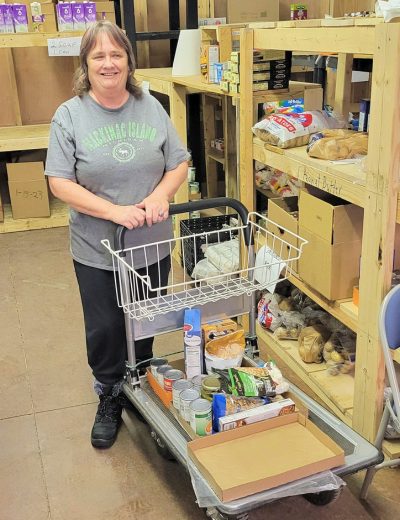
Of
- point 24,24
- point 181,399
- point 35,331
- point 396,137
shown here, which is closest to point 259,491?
point 181,399

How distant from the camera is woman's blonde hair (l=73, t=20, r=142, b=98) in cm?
210

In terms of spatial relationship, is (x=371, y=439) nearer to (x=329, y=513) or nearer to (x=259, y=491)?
(x=329, y=513)

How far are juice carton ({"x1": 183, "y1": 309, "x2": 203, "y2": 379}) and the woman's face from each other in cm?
82

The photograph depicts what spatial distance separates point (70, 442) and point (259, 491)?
103cm

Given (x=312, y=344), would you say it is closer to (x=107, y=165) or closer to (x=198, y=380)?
(x=198, y=380)

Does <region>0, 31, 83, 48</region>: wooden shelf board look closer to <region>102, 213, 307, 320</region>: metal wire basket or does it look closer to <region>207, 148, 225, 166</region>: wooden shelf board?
<region>207, 148, 225, 166</region>: wooden shelf board

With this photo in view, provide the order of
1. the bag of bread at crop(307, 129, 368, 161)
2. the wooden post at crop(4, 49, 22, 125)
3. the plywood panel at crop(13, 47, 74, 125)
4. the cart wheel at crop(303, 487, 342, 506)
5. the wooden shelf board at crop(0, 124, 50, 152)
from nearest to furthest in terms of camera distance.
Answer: the cart wheel at crop(303, 487, 342, 506), the bag of bread at crop(307, 129, 368, 161), the wooden shelf board at crop(0, 124, 50, 152), the wooden post at crop(4, 49, 22, 125), the plywood panel at crop(13, 47, 74, 125)

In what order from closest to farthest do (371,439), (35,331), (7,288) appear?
(371,439), (35,331), (7,288)

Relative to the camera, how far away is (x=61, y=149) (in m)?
2.11

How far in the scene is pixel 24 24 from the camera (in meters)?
4.77

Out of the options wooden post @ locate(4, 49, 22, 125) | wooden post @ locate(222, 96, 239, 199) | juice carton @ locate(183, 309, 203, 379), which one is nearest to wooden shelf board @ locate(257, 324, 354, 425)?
juice carton @ locate(183, 309, 203, 379)

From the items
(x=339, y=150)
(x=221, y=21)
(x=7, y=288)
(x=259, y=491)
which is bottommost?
(x=7, y=288)

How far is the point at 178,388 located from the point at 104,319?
1.41ft

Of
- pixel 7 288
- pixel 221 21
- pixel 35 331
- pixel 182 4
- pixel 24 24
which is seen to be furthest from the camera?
pixel 182 4
